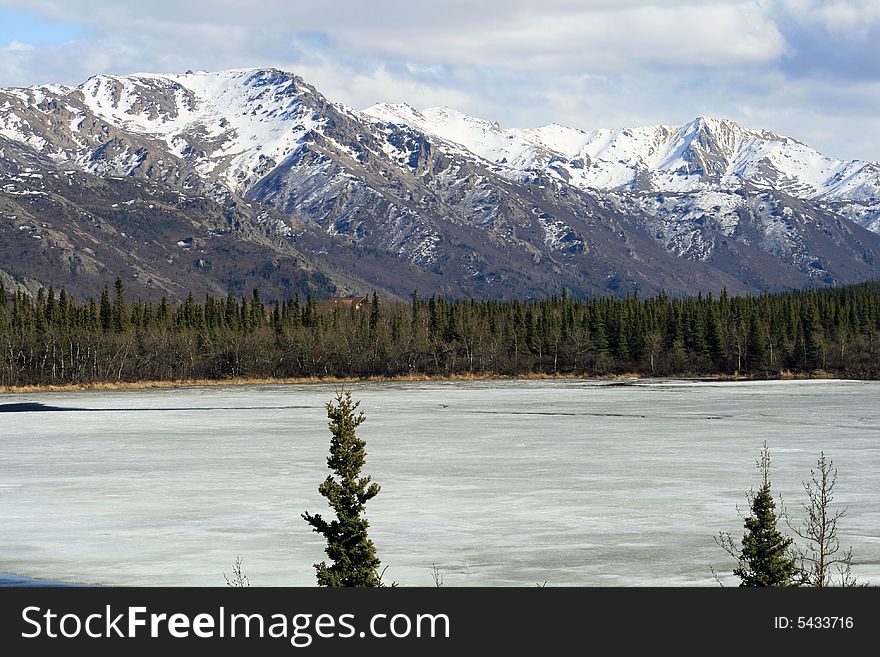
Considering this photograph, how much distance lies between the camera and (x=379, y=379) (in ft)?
593

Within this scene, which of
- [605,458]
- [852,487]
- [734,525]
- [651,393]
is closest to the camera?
[734,525]

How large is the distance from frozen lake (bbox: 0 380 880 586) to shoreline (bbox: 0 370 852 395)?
2512 inches

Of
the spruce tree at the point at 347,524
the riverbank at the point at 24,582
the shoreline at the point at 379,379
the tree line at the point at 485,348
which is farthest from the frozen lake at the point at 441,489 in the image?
the tree line at the point at 485,348

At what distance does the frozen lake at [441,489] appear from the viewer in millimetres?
31891

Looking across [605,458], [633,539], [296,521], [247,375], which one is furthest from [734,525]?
[247,375]

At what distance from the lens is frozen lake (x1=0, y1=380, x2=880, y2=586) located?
31.9 meters

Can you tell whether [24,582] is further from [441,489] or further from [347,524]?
[441,489]

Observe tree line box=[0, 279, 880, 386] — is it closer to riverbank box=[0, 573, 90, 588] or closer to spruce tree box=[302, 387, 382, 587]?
riverbank box=[0, 573, 90, 588]

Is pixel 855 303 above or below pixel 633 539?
above

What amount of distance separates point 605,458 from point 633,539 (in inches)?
960

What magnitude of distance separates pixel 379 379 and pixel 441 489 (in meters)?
133

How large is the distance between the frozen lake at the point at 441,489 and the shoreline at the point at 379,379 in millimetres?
63797
